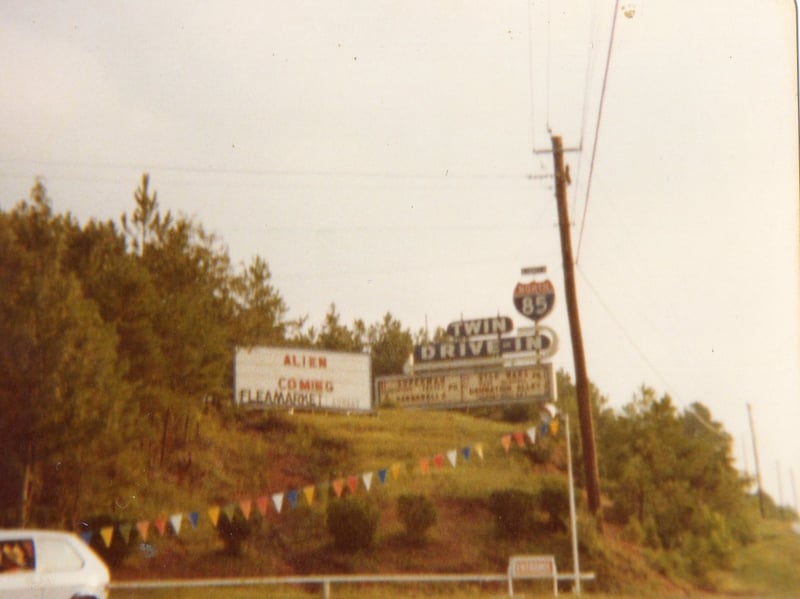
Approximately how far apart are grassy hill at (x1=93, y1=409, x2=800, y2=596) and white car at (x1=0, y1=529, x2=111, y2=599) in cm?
983

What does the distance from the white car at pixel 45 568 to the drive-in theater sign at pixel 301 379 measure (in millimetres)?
17346

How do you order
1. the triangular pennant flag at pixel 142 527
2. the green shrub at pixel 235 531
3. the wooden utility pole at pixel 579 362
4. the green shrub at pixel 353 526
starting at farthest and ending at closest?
the green shrub at pixel 353 526, the green shrub at pixel 235 531, the wooden utility pole at pixel 579 362, the triangular pennant flag at pixel 142 527

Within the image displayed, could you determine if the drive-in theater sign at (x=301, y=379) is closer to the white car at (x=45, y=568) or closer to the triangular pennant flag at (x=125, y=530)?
the triangular pennant flag at (x=125, y=530)

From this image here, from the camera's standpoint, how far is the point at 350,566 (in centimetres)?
2591

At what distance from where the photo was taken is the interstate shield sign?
27719 millimetres

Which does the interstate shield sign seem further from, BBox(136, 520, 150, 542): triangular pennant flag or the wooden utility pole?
BBox(136, 520, 150, 542): triangular pennant flag

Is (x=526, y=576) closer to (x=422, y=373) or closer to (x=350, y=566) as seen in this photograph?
(x=350, y=566)

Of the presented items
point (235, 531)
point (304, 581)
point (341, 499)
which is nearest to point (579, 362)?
point (341, 499)

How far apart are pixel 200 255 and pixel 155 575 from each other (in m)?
11.1

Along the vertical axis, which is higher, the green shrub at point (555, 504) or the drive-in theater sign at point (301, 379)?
the drive-in theater sign at point (301, 379)

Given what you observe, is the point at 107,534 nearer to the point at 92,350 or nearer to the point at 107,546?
the point at 107,546

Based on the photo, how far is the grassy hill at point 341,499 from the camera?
2527 cm

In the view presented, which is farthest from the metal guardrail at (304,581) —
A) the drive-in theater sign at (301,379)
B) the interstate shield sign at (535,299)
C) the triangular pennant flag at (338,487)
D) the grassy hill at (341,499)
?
the drive-in theater sign at (301,379)

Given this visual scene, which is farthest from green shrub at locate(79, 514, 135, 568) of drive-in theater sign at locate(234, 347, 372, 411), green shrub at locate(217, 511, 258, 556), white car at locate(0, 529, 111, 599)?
white car at locate(0, 529, 111, 599)
